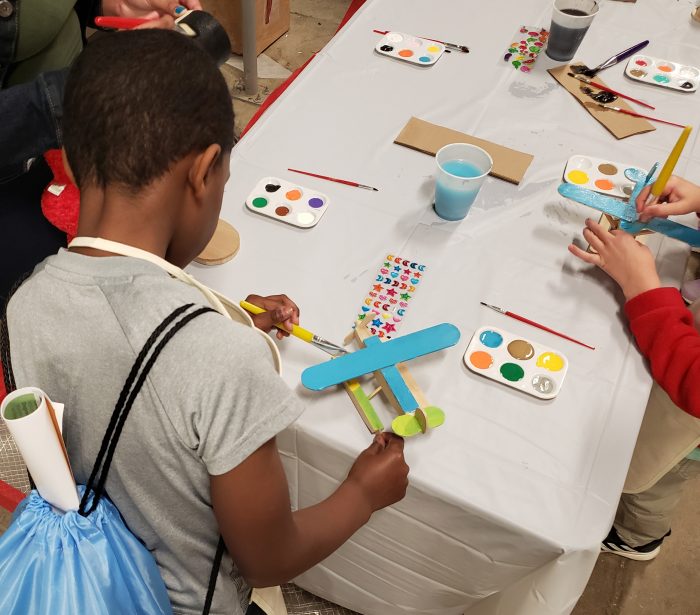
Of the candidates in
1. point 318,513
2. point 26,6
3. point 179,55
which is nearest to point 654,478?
point 318,513

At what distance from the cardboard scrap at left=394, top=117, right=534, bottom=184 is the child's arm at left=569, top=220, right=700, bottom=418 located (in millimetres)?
210

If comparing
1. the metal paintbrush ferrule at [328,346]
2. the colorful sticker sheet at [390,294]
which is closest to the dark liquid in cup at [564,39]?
the colorful sticker sheet at [390,294]

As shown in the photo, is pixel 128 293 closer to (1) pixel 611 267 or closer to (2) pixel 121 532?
(2) pixel 121 532

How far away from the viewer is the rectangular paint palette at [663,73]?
1408 millimetres

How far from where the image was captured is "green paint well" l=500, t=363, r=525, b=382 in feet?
2.96

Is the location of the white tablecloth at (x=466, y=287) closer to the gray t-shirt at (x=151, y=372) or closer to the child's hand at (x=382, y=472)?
the child's hand at (x=382, y=472)

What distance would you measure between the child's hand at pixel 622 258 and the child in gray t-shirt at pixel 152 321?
639 mm

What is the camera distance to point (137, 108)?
1.96 feet

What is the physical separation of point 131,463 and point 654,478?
962mm

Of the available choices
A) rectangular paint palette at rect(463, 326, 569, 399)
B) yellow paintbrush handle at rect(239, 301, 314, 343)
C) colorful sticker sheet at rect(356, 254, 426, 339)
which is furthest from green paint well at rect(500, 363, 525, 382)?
yellow paintbrush handle at rect(239, 301, 314, 343)

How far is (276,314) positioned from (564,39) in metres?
0.99

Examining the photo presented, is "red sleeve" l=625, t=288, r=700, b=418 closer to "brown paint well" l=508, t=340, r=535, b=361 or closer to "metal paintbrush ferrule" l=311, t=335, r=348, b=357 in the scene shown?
"brown paint well" l=508, t=340, r=535, b=361

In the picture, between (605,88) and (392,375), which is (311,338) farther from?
(605,88)

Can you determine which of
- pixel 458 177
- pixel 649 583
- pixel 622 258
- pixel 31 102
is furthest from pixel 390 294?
pixel 649 583
